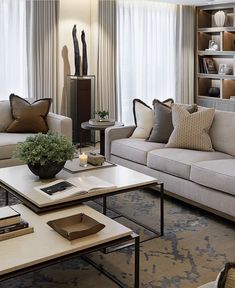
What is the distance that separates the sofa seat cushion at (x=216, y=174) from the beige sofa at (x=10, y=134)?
1.77 m

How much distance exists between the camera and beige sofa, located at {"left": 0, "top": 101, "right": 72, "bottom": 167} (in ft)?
14.8

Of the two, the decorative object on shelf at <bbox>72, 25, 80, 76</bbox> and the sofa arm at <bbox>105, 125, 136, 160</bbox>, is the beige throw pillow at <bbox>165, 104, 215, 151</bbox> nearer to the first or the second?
the sofa arm at <bbox>105, 125, 136, 160</bbox>

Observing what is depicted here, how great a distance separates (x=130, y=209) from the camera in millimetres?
3918

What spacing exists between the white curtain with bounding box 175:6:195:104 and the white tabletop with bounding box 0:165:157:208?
4706 millimetres

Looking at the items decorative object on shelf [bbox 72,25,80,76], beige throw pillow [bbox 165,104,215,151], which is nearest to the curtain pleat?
decorative object on shelf [bbox 72,25,80,76]

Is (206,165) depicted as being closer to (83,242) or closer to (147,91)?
(83,242)

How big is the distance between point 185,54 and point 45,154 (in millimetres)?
5393

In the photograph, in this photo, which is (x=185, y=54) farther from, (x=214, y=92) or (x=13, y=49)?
(x=13, y=49)

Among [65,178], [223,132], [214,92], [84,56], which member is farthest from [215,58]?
[65,178]

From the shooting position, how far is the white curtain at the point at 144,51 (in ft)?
23.8

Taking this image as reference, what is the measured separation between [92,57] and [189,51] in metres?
2.04

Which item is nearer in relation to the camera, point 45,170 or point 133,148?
point 45,170

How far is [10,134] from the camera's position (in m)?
4.91

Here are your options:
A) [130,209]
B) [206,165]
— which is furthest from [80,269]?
[206,165]
